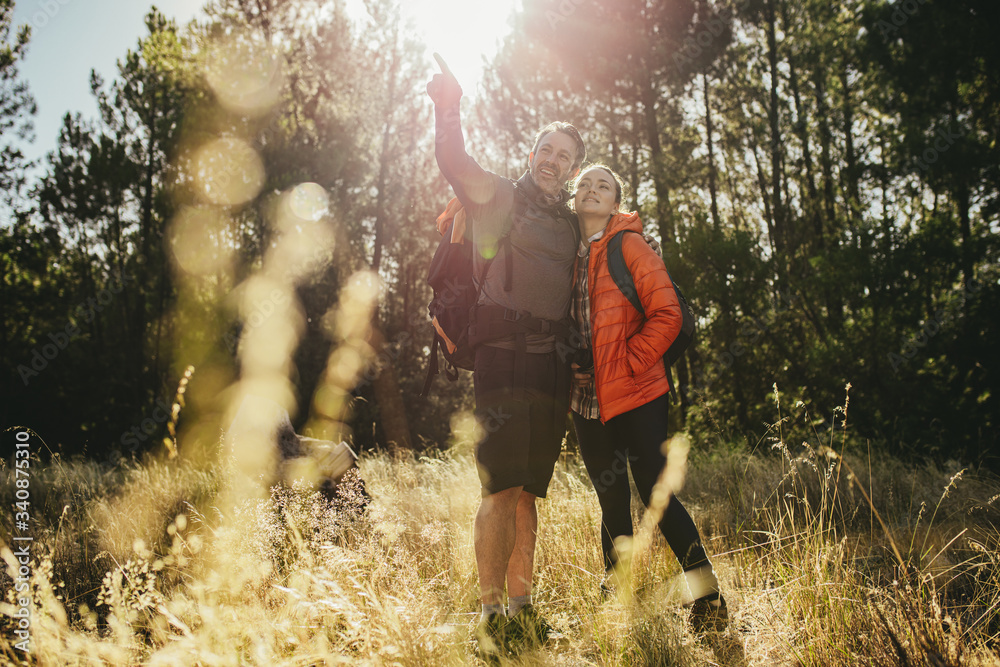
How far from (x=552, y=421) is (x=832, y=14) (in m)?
14.7

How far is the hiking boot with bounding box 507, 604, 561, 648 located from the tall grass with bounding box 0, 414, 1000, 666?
0.06 metres

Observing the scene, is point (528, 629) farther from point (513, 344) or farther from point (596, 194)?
point (596, 194)

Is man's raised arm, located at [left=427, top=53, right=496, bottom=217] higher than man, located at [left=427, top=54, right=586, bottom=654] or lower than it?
higher

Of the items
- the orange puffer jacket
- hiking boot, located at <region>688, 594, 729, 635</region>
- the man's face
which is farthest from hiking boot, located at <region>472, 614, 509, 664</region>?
the man's face

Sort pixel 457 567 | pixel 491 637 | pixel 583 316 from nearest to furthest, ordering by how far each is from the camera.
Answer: pixel 491 637, pixel 583 316, pixel 457 567

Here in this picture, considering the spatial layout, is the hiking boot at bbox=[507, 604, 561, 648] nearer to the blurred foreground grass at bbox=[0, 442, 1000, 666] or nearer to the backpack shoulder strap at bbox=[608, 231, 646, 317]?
the blurred foreground grass at bbox=[0, 442, 1000, 666]

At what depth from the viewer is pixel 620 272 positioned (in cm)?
236

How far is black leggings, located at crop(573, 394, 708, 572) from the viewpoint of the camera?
6.97 feet

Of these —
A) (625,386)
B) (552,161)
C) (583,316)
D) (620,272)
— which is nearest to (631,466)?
(625,386)

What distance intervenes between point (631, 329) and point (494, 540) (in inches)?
42.8

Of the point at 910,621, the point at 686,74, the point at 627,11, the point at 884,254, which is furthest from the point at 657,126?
the point at 910,621

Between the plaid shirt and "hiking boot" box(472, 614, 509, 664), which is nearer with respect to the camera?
"hiking boot" box(472, 614, 509, 664)

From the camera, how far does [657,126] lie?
11500mm

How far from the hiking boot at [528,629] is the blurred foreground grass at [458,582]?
6cm
